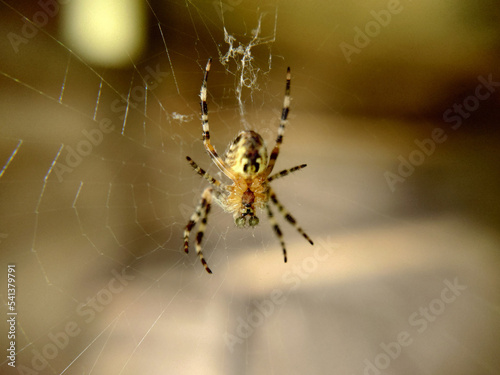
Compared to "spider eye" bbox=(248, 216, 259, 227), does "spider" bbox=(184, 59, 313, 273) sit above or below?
above

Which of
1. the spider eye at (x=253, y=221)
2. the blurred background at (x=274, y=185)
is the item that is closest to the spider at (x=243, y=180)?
the spider eye at (x=253, y=221)

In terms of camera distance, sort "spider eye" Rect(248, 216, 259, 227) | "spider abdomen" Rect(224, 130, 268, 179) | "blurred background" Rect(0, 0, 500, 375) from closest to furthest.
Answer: "spider abdomen" Rect(224, 130, 268, 179), "spider eye" Rect(248, 216, 259, 227), "blurred background" Rect(0, 0, 500, 375)

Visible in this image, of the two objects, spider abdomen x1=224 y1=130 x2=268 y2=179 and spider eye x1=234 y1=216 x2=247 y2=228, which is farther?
spider eye x1=234 y1=216 x2=247 y2=228

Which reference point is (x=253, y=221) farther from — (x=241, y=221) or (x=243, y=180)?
(x=243, y=180)

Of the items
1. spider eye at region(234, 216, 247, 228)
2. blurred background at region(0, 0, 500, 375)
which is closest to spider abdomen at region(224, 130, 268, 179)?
spider eye at region(234, 216, 247, 228)

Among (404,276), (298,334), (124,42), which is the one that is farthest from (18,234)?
(404,276)

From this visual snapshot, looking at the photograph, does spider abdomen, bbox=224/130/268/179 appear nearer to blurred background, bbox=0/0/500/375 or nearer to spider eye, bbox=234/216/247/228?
spider eye, bbox=234/216/247/228

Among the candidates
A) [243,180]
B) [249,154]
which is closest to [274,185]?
[243,180]

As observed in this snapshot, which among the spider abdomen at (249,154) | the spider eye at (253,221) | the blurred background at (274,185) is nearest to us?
the spider abdomen at (249,154)

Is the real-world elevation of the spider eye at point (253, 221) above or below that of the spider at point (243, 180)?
below

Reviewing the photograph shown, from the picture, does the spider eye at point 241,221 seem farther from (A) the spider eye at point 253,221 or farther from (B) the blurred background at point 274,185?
(B) the blurred background at point 274,185
